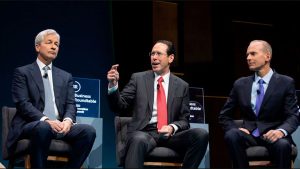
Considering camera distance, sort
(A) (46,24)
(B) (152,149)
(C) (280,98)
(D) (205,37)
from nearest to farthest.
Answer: (B) (152,149) → (C) (280,98) → (A) (46,24) → (D) (205,37)

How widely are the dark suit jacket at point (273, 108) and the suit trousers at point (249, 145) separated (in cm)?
13

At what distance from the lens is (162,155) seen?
4.41m

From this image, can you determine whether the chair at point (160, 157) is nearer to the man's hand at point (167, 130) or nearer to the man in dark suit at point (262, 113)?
the man's hand at point (167, 130)

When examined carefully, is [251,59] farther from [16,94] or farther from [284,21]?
[284,21]

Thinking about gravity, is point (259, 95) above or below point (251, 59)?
below

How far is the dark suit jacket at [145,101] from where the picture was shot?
4.61 metres

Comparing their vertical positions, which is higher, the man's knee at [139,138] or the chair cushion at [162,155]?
the man's knee at [139,138]

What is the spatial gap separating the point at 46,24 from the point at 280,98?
2651 mm

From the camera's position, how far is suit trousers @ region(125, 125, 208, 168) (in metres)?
4.22

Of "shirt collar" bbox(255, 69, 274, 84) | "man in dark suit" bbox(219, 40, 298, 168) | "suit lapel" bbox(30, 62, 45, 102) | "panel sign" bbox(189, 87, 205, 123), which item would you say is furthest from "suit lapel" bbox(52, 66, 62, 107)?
"shirt collar" bbox(255, 69, 274, 84)

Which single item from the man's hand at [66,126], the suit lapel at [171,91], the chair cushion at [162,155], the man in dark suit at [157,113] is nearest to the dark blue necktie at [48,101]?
the man's hand at [66,126]

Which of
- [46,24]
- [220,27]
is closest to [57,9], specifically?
[46,24]

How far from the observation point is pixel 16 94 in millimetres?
4426

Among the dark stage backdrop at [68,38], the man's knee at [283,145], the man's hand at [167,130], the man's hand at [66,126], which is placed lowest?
the man's knee at [283,145]
